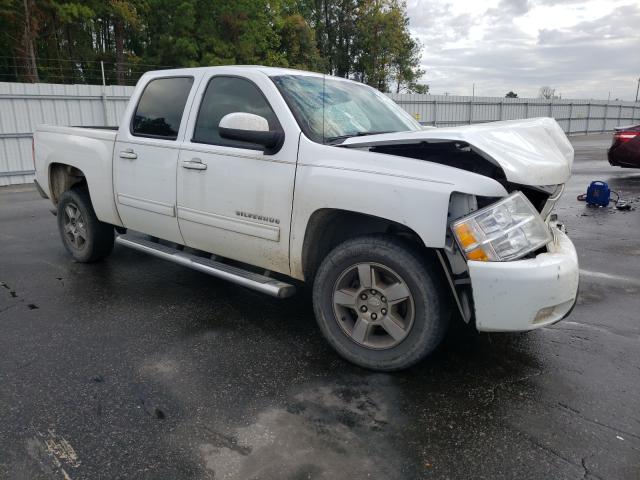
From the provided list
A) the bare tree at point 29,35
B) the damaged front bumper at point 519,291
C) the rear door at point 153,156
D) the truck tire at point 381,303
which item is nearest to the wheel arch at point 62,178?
the rear door at point 153,156

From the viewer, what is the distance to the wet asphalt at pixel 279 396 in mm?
2377

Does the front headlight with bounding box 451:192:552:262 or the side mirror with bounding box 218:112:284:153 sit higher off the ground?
the side mirror with bounding box 218:112:284:153

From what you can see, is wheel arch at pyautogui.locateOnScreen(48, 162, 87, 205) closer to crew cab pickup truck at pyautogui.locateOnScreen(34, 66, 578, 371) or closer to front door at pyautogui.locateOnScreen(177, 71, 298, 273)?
crew cab pickup truck at pyautogui.locateOnScreen(34, 66, 578, 371)

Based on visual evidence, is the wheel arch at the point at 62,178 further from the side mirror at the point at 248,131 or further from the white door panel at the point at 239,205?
the side mirror at the point at 248,131

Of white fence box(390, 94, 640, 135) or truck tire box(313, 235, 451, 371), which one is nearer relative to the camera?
truck tire box(313, 235, 451, 371)

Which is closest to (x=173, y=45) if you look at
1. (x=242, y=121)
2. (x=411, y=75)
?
(x=411, y=75)

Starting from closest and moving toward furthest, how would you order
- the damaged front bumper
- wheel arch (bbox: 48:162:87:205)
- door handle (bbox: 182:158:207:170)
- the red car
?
the damaged front bumper → door handle (bbox: 182:158:207:170) → wheel arch (bbox: 48:162:87:205) → the red car

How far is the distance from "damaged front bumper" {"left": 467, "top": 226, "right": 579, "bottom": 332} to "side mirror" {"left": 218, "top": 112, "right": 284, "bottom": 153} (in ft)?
4.86

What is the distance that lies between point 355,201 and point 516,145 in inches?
39.8

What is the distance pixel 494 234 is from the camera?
2752 mm

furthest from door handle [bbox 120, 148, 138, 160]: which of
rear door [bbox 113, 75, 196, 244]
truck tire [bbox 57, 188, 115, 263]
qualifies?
truck tire [bbox 57, 188, 115, 263]

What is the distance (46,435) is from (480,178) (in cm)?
257

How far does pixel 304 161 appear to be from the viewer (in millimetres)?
3324

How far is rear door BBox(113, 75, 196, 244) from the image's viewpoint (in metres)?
A: 4.18
